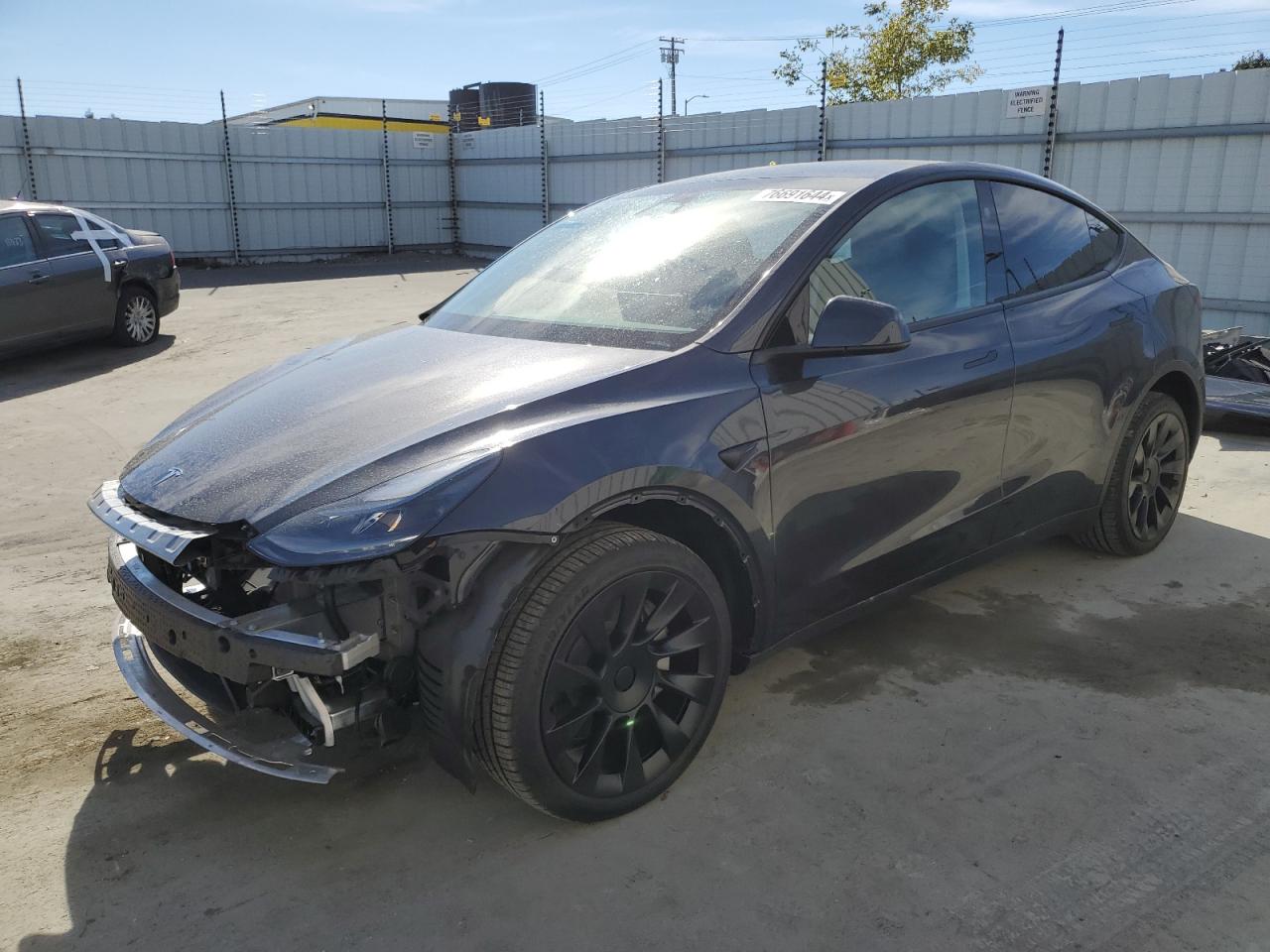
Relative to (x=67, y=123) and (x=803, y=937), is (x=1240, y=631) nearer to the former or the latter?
(x=803, y=937)

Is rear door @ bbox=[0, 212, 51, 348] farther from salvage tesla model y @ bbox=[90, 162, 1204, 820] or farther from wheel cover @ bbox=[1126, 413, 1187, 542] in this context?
wheel cover @ bbox=[1126, 413, 1187, 542]

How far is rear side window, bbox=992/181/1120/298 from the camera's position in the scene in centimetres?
379

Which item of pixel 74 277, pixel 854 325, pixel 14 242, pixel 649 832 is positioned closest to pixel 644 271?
pixel 854 325

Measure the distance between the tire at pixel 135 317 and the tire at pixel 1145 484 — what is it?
9289 mm

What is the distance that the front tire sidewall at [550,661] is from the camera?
7.99 ft

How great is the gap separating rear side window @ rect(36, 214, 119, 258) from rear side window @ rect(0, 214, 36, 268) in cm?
18

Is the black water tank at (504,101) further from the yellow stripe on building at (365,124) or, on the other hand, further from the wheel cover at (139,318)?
the wheel cover at (139,318)

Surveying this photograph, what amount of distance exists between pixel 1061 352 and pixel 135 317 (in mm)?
9494

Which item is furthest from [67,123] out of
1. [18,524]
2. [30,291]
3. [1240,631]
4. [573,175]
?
[1240,631]

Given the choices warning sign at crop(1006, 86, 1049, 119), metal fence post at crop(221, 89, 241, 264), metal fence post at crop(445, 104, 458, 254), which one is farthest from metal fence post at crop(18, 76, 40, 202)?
warning sign at crop(1006, 86, 1049, 119)

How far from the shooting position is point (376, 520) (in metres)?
2.31

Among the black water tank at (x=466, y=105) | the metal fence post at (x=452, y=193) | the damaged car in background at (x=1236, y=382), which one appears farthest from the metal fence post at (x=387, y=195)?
the damaged car in background at (x=1236, y=382)

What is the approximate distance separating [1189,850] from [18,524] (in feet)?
17.4

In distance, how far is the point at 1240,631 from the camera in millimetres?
3936
